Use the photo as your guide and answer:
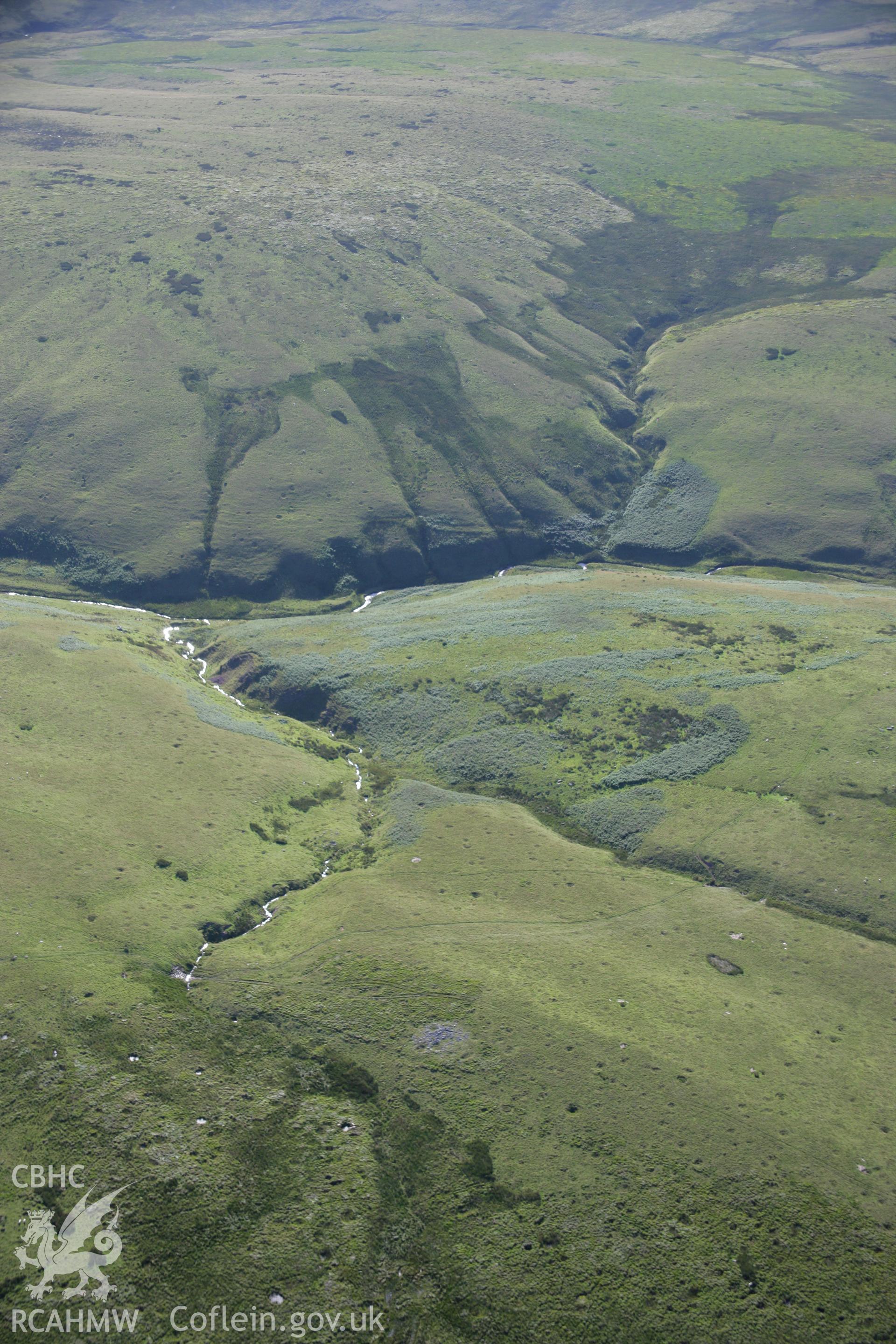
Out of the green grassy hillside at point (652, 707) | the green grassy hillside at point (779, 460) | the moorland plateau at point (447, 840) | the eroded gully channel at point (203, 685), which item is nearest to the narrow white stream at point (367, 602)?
the eroded gully channel at point (203, 685)

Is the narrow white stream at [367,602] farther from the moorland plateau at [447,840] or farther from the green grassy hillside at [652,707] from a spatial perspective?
the green grassy hillside at [652,707]

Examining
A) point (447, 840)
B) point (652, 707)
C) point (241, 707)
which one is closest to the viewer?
point (447, 840)

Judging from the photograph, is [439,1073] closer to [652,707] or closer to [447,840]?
[447,840]

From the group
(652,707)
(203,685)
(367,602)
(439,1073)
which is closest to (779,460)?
(367,602)

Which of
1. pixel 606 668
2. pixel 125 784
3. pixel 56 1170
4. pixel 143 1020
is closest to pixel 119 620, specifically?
pixel 125 784

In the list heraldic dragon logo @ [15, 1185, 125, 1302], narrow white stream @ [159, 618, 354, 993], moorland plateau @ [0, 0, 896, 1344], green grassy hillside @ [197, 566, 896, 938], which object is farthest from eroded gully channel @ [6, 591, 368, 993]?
heraldic dragon logo @ [15, 1185, 125, 1302]

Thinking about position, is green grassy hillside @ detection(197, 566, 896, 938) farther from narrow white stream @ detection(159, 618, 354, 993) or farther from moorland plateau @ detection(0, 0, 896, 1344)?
narrow white stream @ detection(159, 618, 354, 993)

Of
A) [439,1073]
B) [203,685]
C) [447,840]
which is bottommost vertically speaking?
[447,840]
